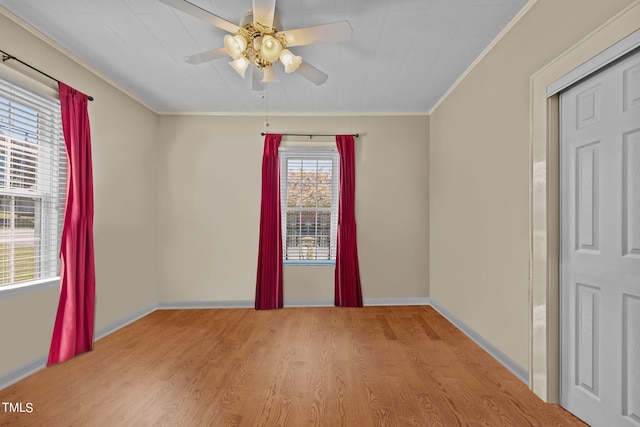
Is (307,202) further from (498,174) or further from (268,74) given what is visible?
(498,174)

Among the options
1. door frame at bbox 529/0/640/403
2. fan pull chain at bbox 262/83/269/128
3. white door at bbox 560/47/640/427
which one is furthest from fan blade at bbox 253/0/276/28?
white door at bbox 560/47/640/427

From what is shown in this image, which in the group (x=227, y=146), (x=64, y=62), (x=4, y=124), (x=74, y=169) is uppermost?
(x=64, y=62)

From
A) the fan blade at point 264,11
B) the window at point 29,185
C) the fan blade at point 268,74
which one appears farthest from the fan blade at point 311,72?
the window at point 29,185

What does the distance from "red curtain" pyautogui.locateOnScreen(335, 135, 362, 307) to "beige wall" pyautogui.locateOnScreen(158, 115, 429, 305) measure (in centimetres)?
12

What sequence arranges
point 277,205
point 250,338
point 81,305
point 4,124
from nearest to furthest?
point 4,124
point 81,305
point 250,338
point 277,205

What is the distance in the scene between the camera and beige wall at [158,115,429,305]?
429cm

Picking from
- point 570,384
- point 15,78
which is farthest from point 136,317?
point 570,384

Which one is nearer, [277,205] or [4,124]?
[4,124]

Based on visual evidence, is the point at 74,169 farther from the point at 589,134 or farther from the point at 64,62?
the point at 589,134

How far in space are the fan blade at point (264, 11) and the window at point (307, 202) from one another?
251cm

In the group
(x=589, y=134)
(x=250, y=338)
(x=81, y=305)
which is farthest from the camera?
(x=250, y=338)

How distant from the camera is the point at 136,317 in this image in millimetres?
3793

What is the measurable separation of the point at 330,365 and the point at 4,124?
3007mm

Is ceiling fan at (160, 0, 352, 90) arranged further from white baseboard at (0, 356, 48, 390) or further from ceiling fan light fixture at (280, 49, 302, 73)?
white baseboard at (0, 356, 48, 390)
